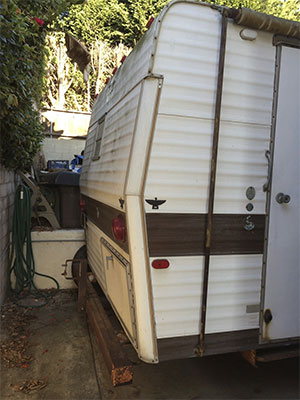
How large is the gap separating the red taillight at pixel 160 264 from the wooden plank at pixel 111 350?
659 millimetres

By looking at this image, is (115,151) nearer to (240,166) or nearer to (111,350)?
(240,166)

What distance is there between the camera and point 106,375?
9.37ft

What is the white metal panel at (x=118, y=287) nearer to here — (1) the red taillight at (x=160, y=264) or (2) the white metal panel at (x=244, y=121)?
(1) the red taillight at (x=160, y=264)

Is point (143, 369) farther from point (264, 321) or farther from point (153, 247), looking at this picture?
point (153, 247)

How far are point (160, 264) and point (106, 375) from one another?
4.94 ft

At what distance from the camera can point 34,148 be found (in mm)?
5230

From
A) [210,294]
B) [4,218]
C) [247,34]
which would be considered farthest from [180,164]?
[4,218]

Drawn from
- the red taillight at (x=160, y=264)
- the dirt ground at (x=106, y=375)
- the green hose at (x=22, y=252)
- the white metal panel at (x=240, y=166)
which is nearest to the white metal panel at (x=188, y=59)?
the white metal panel at (x=240, y=166)

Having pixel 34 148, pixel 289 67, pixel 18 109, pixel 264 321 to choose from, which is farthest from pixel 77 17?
pixel 264 321

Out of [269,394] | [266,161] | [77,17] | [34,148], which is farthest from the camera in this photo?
[77,17]

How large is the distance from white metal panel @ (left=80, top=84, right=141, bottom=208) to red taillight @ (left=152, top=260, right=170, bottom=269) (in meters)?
0.51

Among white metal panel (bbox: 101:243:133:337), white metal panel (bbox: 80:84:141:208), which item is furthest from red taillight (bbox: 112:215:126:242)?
white metal panel (bbox: 101:243:133:337)

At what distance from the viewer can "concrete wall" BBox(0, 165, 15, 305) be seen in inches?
159

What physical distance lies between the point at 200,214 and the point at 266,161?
615 mm
